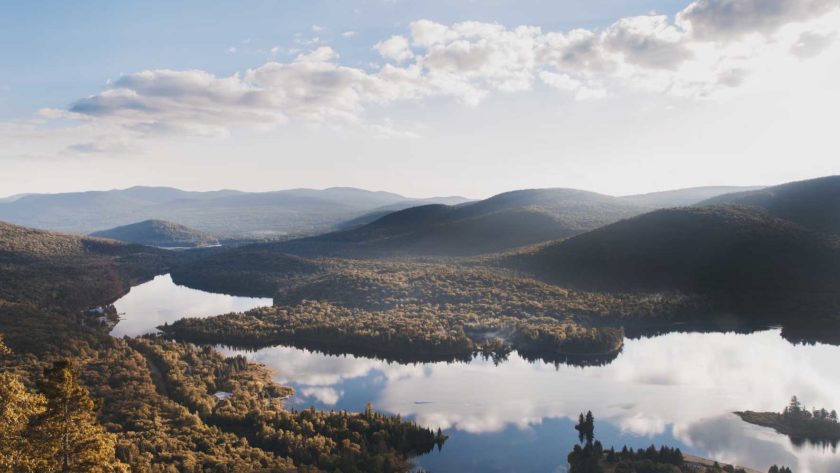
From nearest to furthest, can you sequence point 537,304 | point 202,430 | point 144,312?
point 202,430, point 537,304, point 144,312

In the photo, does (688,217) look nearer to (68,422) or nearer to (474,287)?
(474,287)

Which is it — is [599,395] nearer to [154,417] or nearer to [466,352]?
[466,352]

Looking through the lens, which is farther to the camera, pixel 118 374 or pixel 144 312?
pixel 144 312

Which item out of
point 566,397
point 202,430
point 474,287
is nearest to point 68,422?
point 202,430

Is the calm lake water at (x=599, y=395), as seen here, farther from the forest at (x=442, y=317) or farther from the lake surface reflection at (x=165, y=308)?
the lake surface reflection at (x=165, y=308)

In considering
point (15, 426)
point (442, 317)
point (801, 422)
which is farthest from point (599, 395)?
point (15, 426)
